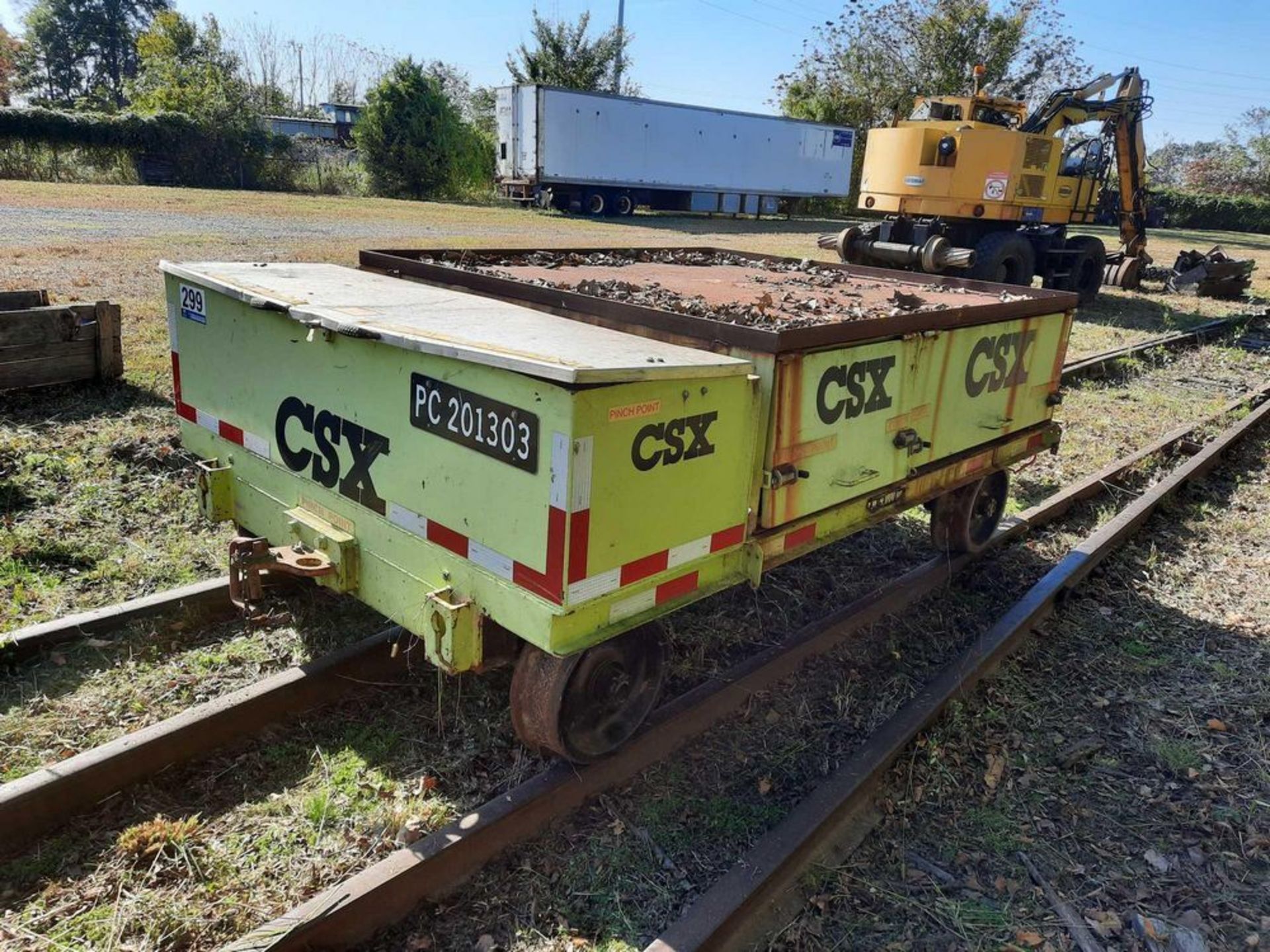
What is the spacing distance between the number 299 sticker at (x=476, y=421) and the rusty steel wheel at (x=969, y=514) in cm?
331

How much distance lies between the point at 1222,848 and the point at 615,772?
234 centimetres

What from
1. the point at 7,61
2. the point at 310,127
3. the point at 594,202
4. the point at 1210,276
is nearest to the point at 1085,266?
the point at 1210,276

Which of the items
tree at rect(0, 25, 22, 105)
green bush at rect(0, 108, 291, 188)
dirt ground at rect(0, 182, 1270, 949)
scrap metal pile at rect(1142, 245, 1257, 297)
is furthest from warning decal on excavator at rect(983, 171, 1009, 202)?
tree at rect(0, 25, 22, 105)

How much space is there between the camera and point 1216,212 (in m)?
52.4

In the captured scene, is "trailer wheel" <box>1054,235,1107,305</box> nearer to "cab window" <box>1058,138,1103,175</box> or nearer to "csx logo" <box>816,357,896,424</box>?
"cab window" <box>1058,138,1103,175</box>

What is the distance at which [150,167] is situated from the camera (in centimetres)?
3419

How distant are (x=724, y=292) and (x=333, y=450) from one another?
2.25 m

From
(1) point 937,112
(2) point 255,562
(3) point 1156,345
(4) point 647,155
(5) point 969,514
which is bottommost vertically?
(5) point 969,514

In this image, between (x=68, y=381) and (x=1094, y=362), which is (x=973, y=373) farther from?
(x=1094, y=362)

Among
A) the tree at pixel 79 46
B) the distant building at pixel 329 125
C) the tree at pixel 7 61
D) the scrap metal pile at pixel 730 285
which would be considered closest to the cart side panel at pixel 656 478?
the scrap metal pile at pixel 730 285

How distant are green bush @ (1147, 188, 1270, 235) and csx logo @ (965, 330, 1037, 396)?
56.5 metres

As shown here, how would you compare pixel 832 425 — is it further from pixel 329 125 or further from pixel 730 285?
pixel 329 125

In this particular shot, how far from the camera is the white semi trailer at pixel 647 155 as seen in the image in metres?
30.1

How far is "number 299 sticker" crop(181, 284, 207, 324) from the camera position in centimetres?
388
